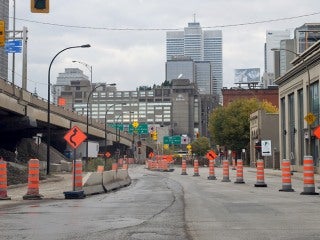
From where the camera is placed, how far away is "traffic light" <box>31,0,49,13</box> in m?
16.1

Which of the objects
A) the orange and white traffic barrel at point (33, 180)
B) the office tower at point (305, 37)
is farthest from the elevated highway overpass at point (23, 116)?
the office tower at point (305, 37)

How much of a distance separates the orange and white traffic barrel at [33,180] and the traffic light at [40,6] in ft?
20.8

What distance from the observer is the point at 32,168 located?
20422 mm

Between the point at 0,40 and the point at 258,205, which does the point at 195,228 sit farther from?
the point at 0,40

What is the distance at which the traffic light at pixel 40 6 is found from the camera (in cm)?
1609

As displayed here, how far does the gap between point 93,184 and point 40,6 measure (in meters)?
10.7

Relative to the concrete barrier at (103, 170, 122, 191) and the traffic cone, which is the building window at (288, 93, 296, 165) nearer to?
the concrete barrier at (103, 170, 122, 191)

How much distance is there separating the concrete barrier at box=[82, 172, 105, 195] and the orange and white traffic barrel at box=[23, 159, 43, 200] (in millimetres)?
2666

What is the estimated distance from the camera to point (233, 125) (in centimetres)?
10050

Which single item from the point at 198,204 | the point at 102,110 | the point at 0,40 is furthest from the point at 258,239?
the point at 102,110

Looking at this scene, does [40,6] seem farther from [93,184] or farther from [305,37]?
[305,37]

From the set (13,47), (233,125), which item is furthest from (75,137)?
(233,125)

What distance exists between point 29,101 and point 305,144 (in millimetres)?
27420

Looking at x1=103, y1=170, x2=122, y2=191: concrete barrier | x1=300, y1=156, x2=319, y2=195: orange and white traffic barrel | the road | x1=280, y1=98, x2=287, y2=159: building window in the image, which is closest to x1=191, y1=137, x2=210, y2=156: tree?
x1=280, y1=98, x2=287, y2=159: building window
